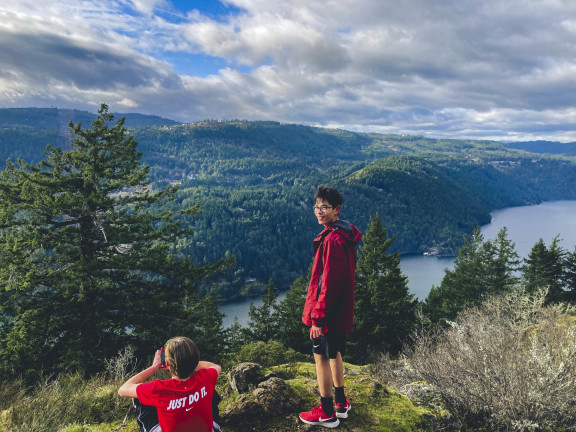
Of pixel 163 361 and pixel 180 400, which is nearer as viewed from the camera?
pixel 180 400

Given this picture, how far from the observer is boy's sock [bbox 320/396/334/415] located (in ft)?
12.8

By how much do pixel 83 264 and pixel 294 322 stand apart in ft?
58.8

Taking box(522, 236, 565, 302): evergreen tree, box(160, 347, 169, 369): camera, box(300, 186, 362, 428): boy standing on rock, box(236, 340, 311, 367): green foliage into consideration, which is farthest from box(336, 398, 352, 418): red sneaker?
box(522, 236, 565, 302): evergreen tree

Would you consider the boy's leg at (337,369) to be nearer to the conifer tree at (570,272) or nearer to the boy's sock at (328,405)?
the boy's sock at (328,405)

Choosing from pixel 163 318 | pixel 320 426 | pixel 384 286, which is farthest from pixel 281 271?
pixel 320 426

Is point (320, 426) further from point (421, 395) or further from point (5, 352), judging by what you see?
point (5, 352)

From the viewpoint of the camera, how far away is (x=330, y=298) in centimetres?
371

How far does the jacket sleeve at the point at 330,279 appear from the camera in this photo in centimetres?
370

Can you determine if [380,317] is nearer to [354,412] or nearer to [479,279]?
[479,279]

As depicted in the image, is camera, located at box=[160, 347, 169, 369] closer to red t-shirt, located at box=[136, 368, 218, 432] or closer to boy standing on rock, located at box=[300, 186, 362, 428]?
red t-shirt, located at box=[136, 368, 218, 432]

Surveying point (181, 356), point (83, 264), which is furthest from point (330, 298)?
point (83, 264)

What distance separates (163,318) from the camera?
1132 centimetres

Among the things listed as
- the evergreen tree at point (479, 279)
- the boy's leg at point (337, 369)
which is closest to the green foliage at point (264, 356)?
the boy's leg at point (337, 369)

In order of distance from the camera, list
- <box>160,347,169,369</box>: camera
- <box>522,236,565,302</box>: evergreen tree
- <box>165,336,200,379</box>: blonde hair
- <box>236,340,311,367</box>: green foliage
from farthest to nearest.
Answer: <box>522,236,565,302</box>: evergreen tree
<box>236,340,311,367</box>: green foliage
<box>160,347,169,369</box>: camera
<box>165,336,200,379</box>: blonde hair
